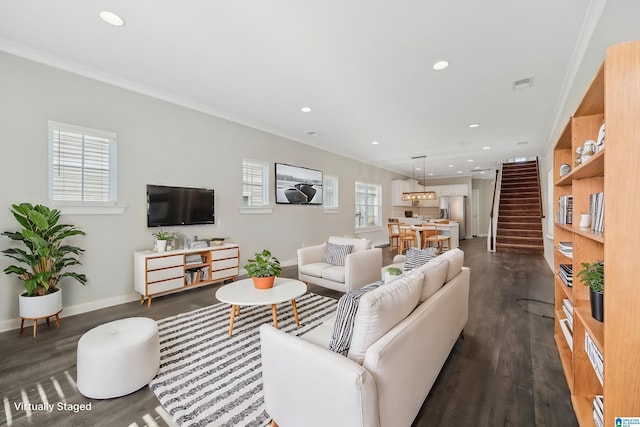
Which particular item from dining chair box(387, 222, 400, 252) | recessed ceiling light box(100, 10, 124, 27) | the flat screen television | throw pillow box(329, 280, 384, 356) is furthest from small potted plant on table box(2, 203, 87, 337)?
dining chair box(387, 222, 400, 252)

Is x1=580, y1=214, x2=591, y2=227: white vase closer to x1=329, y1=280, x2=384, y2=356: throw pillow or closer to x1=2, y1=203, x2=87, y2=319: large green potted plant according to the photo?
x1=329, y1=280, x2=384, y2=356: throw pillow

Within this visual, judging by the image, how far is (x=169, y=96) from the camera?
380 centimetres

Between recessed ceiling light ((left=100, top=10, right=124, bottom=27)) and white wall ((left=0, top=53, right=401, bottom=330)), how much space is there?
4.09 ft

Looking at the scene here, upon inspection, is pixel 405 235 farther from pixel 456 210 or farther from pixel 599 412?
pixel 599 412

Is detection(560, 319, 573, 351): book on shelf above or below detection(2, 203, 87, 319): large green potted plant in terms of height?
below

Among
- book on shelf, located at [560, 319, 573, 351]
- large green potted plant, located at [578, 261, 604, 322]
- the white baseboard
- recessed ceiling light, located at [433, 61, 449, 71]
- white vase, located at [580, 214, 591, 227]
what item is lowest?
the white baseboard

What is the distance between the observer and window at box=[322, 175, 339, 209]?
22.7ft

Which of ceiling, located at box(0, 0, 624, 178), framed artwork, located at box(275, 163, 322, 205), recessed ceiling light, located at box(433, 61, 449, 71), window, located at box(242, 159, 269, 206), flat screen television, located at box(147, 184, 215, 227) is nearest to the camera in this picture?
ceiling, located at box(0, 0, 624, 178)

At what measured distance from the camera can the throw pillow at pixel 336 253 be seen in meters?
3.91

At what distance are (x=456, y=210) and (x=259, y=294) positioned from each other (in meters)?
10.1

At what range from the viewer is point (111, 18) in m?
2.28

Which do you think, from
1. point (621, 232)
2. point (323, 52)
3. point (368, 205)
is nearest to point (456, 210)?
point (368, 205)

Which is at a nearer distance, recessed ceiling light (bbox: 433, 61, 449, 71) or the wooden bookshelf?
the wooden bookshelf

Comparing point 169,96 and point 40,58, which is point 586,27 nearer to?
point 169,96
